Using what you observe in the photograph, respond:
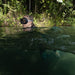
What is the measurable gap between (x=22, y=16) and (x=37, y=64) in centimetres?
676

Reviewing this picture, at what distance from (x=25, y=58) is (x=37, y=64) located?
290mm

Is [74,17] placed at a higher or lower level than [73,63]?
higher

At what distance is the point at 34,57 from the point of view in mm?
1539

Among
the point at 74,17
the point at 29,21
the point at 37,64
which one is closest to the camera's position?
the point at 37,64

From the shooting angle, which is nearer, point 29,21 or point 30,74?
point 30,74

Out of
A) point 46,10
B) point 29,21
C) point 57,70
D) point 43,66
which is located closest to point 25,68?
point 43,66

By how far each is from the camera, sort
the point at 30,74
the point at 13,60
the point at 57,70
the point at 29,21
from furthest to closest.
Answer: the point at 29,21 → the point at 13,60 → the point at 57,70 → the point at 30,74

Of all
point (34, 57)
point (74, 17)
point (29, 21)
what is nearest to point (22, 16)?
point (29, 21)

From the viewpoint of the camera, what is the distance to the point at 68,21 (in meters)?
7.89

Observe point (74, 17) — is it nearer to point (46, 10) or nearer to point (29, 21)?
point (46, 10)

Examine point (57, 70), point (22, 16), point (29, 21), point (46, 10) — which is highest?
point (46, 10)

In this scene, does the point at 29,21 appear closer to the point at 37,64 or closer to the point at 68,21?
the point at 68,21

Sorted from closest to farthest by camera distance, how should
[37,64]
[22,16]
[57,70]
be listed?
[57,70] < [37,64] < [22,16]

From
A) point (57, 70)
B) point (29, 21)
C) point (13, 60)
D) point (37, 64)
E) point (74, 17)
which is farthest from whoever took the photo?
point (74, 17)
